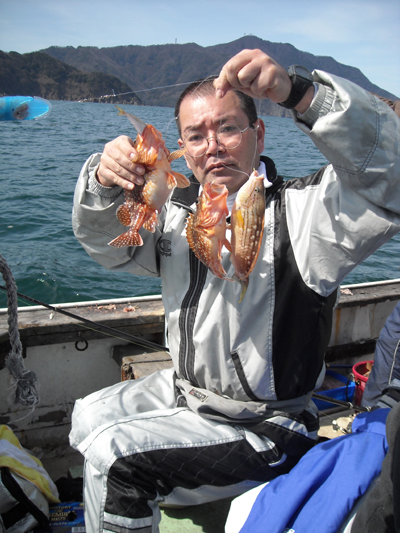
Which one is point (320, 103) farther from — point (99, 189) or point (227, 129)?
point (99, 189)

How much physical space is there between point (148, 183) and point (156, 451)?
139 centimetres

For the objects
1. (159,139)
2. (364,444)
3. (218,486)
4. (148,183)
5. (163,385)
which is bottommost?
(218,486)

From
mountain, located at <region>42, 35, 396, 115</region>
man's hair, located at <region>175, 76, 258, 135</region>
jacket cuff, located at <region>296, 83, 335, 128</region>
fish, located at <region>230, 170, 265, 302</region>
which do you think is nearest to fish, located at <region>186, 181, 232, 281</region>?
fish, located at <region>230, 170, 265, 302</region>

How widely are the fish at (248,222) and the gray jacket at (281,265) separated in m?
0.36

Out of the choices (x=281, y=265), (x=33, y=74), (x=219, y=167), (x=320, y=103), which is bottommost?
(x=281, y=265)

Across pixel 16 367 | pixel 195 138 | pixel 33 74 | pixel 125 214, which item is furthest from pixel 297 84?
pixel 33 74

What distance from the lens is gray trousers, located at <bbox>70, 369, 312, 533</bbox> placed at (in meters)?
2.07

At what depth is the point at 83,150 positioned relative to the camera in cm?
2145

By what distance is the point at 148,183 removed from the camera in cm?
208

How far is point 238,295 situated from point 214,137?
967mm

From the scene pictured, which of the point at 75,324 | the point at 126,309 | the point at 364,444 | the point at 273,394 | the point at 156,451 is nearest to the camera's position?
the point at 364,444

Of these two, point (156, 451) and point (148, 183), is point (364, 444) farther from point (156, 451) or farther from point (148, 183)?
point (148, 183)

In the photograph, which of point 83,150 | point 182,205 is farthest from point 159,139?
point 83,150

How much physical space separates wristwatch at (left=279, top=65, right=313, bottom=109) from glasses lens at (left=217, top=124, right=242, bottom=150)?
0.61 meters
